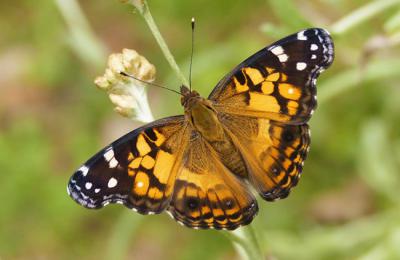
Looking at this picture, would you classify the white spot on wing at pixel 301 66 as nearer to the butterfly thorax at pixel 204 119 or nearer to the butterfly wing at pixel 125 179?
the butterfly thorax at pixel 204 119

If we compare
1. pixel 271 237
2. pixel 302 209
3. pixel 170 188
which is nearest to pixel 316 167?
pixel 302 209

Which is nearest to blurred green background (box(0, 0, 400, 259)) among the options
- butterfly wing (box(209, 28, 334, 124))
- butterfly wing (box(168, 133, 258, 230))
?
butterfly wing (box(209, 28, 334, 124))

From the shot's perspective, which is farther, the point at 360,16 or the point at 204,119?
the point at 360,16

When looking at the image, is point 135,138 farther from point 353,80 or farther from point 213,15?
point 213,15

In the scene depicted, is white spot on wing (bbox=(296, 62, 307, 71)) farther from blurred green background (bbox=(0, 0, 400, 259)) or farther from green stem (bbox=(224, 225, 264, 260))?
blurred green background (bbox=(0, 0, 400, 259))

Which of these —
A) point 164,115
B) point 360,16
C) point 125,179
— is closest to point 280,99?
point 125,179


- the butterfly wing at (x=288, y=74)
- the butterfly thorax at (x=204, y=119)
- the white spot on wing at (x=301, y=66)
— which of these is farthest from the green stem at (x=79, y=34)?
the white spot on wing at (x=301, y=66)

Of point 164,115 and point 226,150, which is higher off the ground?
point 164,115

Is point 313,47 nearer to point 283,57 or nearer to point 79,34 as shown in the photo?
point 283,57
